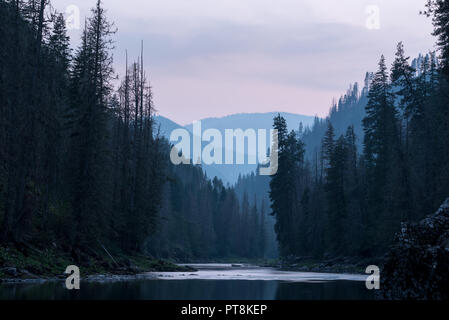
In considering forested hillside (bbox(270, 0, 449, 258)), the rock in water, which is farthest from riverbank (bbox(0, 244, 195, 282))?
forested hillside (bbox(270, 0, 449, 258))

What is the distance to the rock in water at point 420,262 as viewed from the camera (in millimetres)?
15938

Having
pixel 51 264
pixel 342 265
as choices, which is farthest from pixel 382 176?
pixel 51 264

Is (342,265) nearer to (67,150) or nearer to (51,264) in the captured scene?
(67,150)

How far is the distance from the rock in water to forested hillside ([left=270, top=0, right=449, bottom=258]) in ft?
59.4

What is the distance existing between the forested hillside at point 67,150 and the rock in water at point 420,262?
63.4ft

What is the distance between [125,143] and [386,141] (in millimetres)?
27117

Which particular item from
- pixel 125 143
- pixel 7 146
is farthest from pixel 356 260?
pixel 7 146

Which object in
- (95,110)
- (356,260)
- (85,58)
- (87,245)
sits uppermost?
(85,58)

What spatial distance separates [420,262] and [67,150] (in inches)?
1207

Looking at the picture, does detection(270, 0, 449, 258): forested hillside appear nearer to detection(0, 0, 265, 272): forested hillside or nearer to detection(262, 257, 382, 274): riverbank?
detection(262, 257, 382, 274): riverbank

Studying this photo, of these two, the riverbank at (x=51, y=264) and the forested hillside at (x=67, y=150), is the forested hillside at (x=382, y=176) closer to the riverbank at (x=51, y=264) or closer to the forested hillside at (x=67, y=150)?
the forested hillside at (x=67, y=150)

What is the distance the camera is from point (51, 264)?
29.4 metres

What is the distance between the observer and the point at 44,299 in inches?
652
